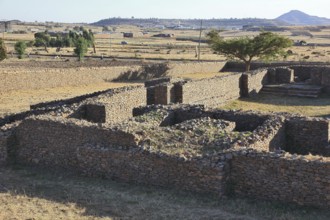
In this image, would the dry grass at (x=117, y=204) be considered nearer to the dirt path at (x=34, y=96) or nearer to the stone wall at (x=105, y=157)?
the stone wall at (x=105, y=157)

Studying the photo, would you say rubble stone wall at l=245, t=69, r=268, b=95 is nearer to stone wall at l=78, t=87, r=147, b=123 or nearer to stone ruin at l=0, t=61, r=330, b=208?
stone wall at l=78, t=87, r=147, b=123

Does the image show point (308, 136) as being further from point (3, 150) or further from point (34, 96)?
point (34, 96)

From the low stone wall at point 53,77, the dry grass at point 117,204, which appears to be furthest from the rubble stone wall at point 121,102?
the low stone wall at point 53,77

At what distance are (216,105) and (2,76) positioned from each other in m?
14.9

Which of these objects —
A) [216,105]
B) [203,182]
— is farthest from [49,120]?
[216,105]

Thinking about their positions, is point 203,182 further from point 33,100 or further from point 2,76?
point 2,76

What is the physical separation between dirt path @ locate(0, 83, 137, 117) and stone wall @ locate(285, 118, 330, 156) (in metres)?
15.1

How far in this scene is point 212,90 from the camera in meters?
27.1

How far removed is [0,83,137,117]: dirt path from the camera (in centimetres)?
2672

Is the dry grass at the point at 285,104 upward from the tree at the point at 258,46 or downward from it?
downward

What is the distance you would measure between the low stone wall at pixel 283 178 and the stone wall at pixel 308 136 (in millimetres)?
4629

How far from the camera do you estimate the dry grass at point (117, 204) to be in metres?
10.5

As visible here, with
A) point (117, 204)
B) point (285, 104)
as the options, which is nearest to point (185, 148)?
point (117, 204)

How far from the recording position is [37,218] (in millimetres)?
10484
